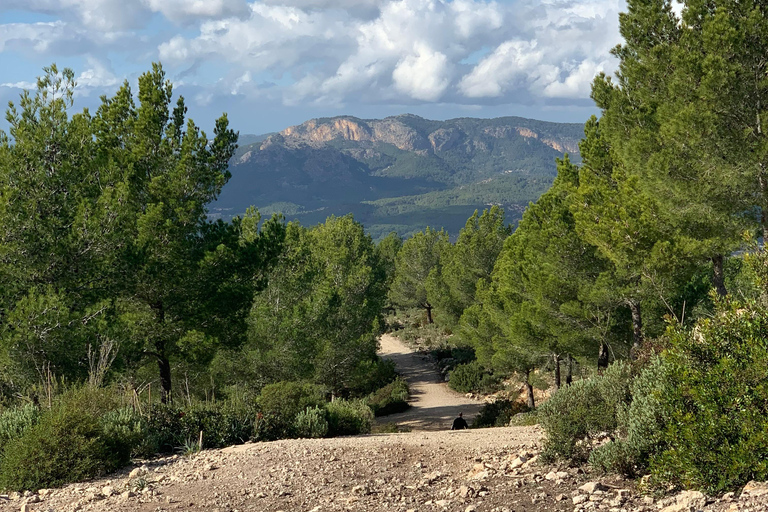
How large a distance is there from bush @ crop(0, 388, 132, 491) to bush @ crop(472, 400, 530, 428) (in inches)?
531

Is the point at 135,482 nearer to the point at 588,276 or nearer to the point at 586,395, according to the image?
the point at 586,395

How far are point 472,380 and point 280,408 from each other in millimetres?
19374

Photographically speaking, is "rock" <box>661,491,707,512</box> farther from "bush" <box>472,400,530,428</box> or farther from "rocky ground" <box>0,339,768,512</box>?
"bush" <box>472,400,530,428</box>

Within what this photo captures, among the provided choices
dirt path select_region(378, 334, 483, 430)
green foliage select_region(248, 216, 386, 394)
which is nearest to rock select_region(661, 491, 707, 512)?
green foliage select_region(248, 216, 386, 394)

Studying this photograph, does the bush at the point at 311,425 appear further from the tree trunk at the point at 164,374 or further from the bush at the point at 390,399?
the bush at the point at 390,399

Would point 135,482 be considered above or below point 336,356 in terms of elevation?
above

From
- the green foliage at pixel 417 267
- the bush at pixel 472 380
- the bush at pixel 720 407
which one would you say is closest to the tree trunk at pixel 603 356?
the bush at pixel 720 407

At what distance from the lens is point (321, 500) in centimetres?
623

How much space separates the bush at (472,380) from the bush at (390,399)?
268 cm

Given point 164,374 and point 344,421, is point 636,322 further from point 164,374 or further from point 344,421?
point 164,374

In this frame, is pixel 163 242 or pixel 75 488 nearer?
pixel 75 488

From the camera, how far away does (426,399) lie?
28.5 meters

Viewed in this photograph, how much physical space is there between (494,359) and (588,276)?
795cm

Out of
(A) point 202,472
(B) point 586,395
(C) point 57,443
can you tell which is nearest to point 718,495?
(B) point 586,395
